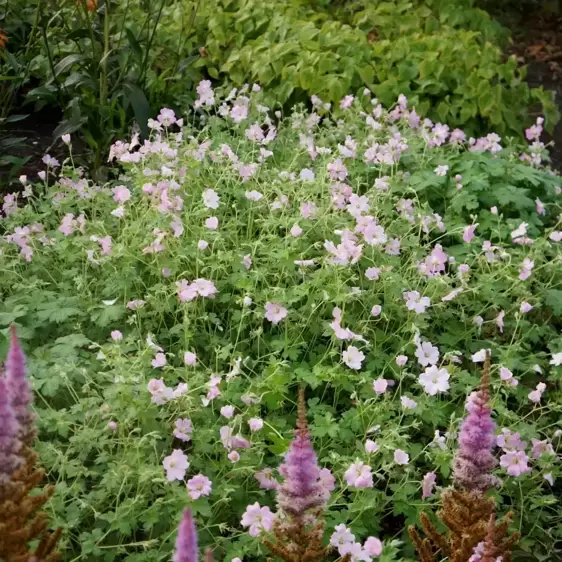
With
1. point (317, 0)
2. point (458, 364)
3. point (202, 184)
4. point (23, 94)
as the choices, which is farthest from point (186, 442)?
point (317, 0)

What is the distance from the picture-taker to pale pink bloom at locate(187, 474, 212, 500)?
79.1 inches

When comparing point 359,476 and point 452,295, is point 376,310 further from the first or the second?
point 359,476

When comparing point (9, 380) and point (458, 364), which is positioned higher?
point (9, 380)

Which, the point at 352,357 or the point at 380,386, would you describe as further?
the point at 352,357

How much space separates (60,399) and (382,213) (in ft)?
4.33

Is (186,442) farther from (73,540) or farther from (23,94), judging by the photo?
(23,94)

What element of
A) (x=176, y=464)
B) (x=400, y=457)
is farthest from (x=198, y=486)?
(x=400, y=457)

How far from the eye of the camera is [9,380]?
57.8 inches

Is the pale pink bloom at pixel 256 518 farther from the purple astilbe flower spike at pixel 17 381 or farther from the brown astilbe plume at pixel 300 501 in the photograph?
the purple astilbe flower spike at pixel 17 381

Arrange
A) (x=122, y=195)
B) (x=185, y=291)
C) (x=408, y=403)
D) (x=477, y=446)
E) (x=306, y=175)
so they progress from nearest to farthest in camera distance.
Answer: (x=477, y=446) < (x=408, y=403) < (x=185, y=291) < (x=122, y=195) < (x=306, y=175)

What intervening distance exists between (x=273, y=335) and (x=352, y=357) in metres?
0.37

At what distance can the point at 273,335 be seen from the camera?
2.79 metres

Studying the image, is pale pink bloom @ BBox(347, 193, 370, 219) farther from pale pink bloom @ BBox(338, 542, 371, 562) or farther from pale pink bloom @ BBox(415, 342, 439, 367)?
pale pink bloom @ BBox(338, 542, 371, 562)

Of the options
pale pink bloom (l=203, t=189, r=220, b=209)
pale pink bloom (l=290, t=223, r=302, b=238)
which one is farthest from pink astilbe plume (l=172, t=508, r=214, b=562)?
pale pink bloom (l=203, t=189, r=220, b=209)
